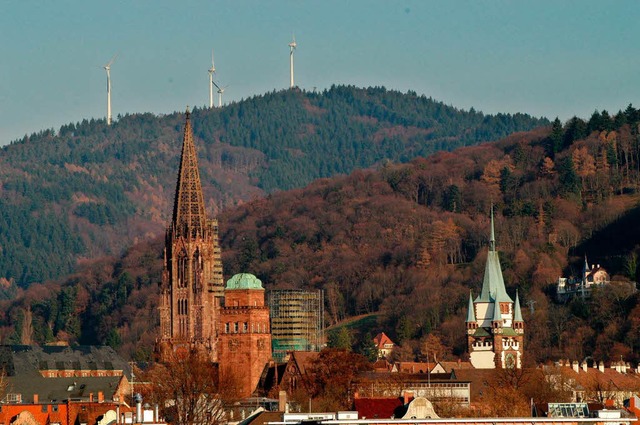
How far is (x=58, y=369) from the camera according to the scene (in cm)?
15700

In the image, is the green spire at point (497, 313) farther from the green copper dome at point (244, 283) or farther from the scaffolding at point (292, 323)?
the green copper dome at point (244, 283)

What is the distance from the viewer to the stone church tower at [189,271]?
184m

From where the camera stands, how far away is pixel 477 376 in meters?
137

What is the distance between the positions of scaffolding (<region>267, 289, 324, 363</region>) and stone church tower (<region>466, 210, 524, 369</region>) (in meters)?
15.0

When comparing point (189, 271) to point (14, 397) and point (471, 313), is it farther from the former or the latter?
point (14, 397)

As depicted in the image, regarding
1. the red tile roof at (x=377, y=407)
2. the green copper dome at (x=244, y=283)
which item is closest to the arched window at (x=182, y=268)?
the green copper dome at (x=244, y=283)

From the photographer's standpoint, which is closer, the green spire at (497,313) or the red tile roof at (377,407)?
the red tile roof at (377,407)

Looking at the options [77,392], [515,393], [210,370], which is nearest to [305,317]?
[210,370]

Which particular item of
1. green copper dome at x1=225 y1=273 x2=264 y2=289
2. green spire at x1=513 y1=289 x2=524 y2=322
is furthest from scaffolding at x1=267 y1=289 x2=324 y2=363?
green copper dome at x1=225 y1=273 x2=264 y2=289

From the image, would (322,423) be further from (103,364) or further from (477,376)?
(103,364)

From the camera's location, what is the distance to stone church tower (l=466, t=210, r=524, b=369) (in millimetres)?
175000

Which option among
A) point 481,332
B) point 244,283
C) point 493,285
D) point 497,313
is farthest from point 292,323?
point 244,283

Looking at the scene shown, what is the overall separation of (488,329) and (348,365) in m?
49.0

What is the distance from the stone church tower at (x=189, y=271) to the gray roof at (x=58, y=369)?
1546 cm
